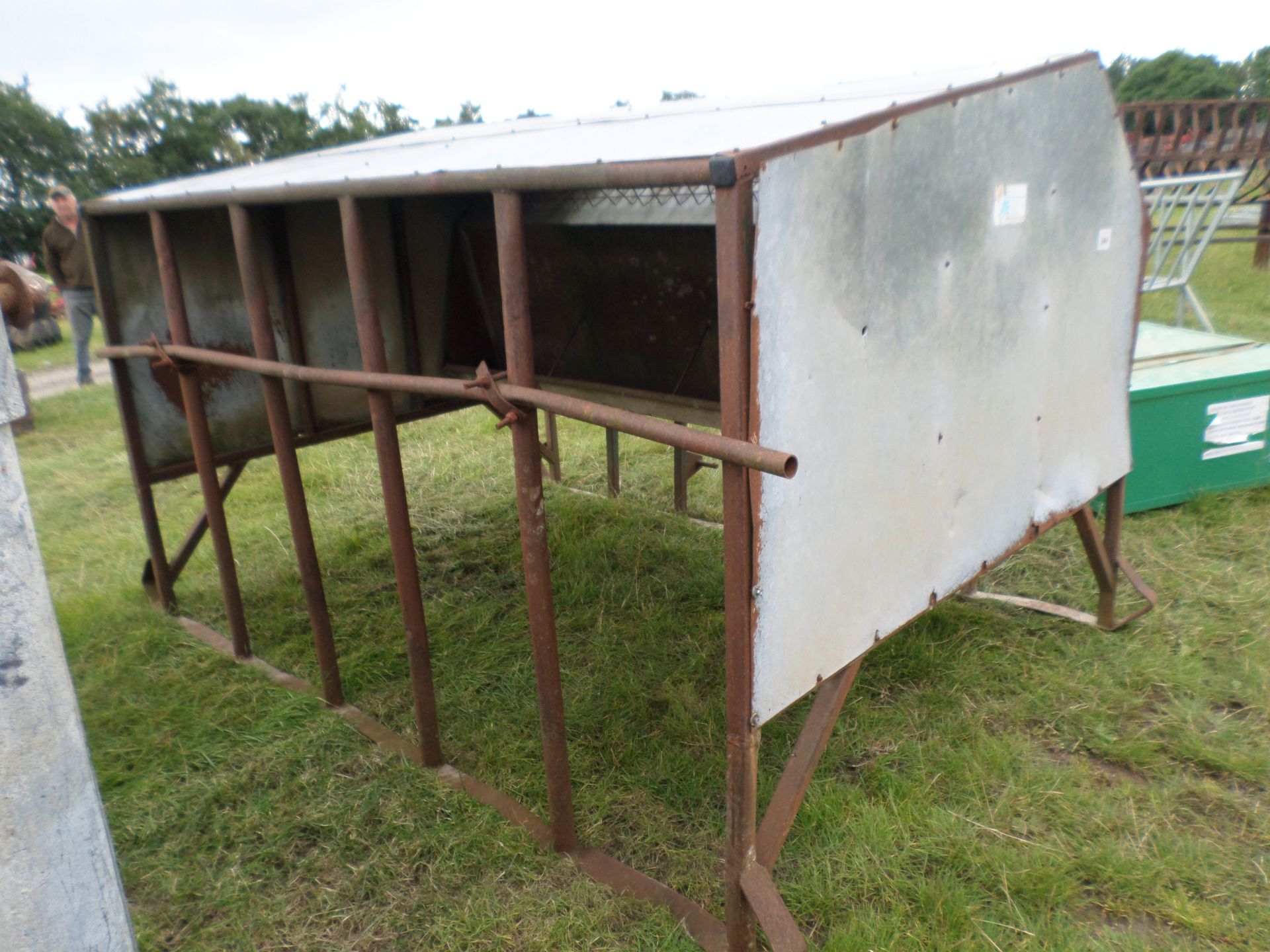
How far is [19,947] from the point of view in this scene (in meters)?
1.38

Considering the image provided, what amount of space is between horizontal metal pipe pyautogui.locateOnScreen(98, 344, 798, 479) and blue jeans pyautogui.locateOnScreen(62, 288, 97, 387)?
22.7ft

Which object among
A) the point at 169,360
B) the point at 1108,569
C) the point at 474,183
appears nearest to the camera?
the point at 474,183

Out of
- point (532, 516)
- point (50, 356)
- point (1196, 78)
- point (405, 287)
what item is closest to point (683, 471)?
point (405, 287)

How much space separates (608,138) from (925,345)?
3.17 ft

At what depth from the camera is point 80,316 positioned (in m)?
9.01

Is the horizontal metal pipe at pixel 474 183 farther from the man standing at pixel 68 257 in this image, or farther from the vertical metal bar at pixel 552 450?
the man standing at pixel 68 257

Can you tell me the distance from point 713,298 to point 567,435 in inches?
153

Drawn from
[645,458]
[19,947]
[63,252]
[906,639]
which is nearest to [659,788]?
[906,639]

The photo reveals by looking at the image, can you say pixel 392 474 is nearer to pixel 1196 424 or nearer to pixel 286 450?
pixel 286 450

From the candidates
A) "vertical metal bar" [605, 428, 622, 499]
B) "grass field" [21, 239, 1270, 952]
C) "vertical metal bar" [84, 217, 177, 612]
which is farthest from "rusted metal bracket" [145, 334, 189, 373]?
"vertical metal bar" [605, 428, 622, 499]

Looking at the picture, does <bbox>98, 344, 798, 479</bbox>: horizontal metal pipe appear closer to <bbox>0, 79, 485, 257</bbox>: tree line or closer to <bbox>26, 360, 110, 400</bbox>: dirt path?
<bbox>26, 360, 110, 400</bbox>: dirt path

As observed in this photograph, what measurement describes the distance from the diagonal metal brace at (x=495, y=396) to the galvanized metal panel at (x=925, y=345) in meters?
0.67

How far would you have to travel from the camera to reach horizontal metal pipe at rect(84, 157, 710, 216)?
169 cm

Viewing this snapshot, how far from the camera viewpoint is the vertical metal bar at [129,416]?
355cm
